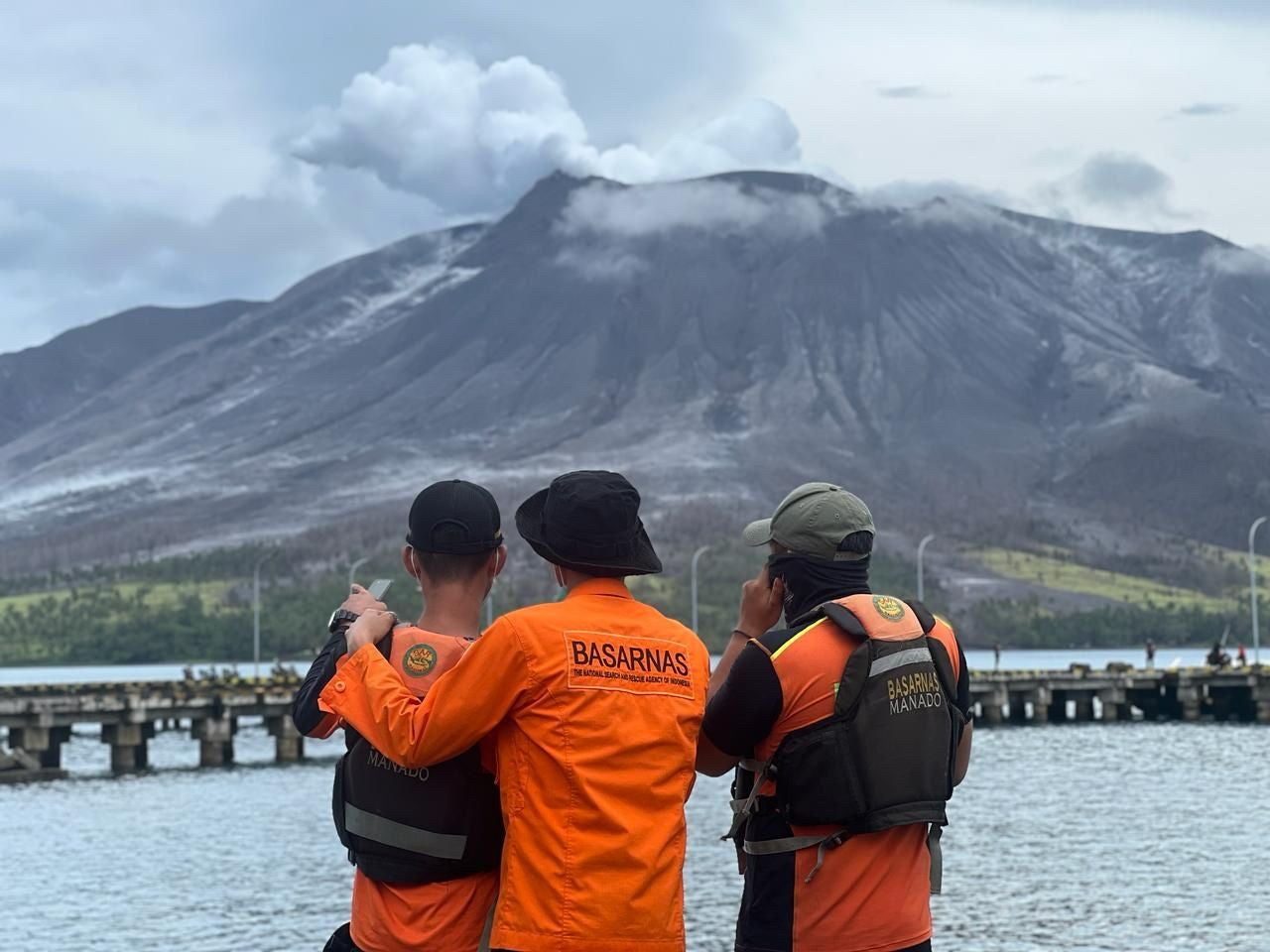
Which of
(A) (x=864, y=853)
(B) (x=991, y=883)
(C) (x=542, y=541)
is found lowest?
(B) (x=991, y=883)

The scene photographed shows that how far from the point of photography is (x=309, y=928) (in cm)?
3080

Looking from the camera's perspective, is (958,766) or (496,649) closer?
(496,649)

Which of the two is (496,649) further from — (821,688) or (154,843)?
(154,843)

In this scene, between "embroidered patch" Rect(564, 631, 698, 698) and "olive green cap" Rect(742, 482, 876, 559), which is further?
"olive green cap" Rect(742, 482, 876, 559)

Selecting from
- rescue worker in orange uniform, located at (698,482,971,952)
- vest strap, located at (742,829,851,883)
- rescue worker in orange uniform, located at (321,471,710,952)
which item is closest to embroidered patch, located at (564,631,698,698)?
rescue worker in orange uniform, located at (321,471,710,952)

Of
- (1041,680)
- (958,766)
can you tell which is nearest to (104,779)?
(1041,680)

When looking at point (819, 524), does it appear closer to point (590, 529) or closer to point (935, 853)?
point (590, 529)

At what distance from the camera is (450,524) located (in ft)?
23.9

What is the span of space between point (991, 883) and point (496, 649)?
102ft

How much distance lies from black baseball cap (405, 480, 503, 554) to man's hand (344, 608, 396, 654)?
1.05ft

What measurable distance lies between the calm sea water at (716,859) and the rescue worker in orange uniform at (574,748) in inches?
828

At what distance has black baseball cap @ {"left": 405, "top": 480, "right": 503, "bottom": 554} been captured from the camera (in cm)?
728

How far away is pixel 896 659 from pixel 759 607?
1.72ft

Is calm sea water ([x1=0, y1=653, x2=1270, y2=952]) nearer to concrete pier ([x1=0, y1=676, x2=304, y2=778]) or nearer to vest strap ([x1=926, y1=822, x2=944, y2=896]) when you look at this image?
concrete pier ([x1=0, y1=676, x2=304, y2=778])
